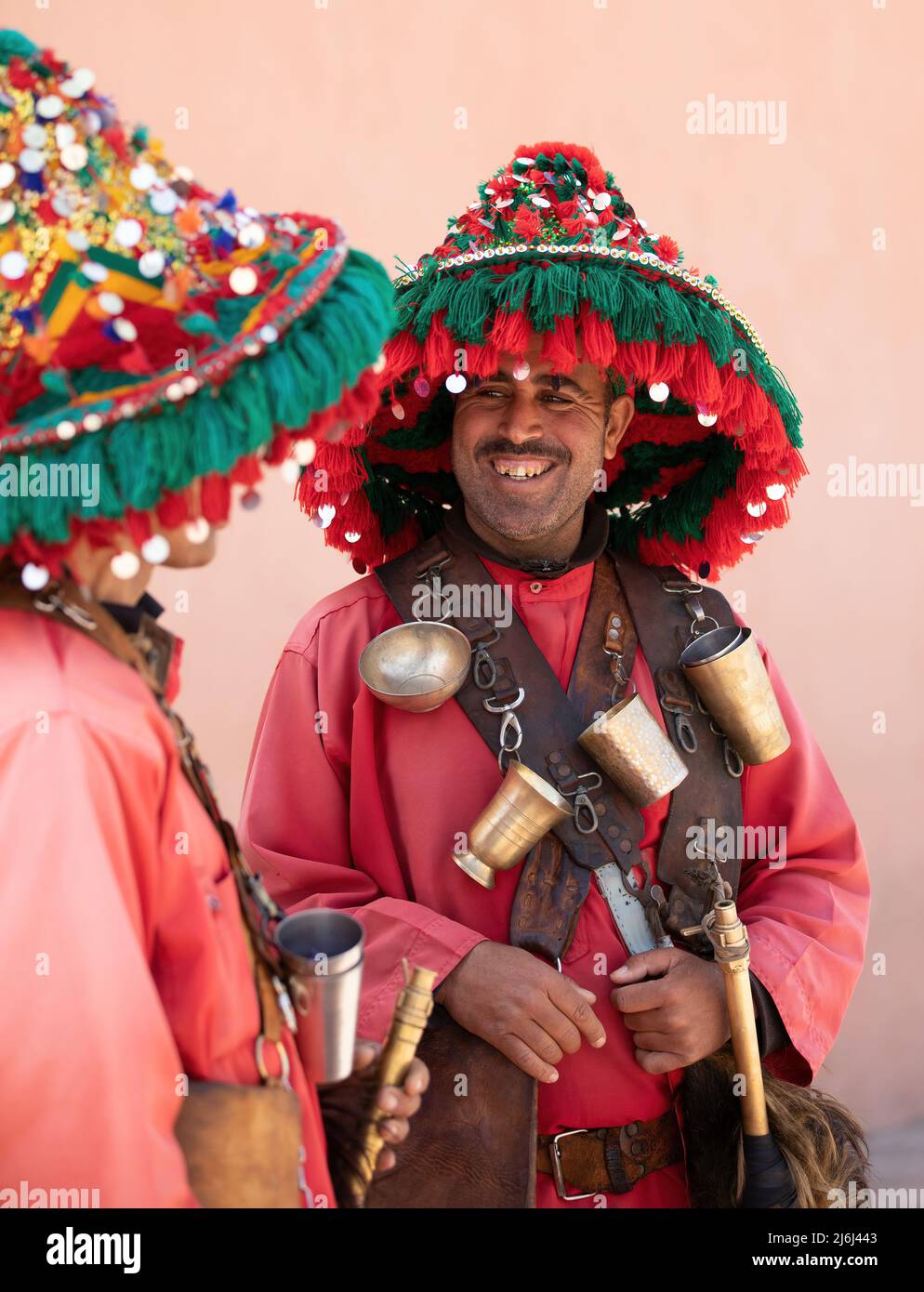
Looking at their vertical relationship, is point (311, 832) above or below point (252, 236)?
below

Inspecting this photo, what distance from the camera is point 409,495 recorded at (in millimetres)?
3156

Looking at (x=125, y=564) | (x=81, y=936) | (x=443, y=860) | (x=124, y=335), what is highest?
(x=124, y=335)

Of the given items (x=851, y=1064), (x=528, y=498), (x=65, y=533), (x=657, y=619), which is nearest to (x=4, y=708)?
(x=65, y=533)

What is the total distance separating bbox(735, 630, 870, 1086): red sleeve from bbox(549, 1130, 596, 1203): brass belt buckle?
494mm

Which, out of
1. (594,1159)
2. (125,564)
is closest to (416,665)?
(594,1159)

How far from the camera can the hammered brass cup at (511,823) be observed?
2.40 m

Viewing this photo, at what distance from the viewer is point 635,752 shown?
2.52 metres

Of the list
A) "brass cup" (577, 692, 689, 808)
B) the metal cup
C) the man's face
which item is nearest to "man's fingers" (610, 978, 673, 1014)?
"brass cup" (577, 692, 689, 808)

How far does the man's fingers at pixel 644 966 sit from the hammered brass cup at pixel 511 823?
0.97 ft

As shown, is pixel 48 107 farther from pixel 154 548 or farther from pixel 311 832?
pixel 311 832

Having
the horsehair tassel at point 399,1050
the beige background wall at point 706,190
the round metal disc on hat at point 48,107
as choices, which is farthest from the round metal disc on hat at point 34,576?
the beige background wall at point 706,190

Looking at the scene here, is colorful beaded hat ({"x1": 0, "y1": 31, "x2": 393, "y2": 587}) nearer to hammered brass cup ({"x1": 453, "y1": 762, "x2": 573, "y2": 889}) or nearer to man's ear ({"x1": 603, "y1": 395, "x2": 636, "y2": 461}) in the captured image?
hammered brass cup ({"x1": 453, "y1": 762, "x2": 573, "y2": 889})

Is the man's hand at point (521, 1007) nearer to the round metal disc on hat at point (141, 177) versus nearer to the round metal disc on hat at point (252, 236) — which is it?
the round metal disc on hat at point (252, 236)

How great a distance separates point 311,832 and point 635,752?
26.5 inches
